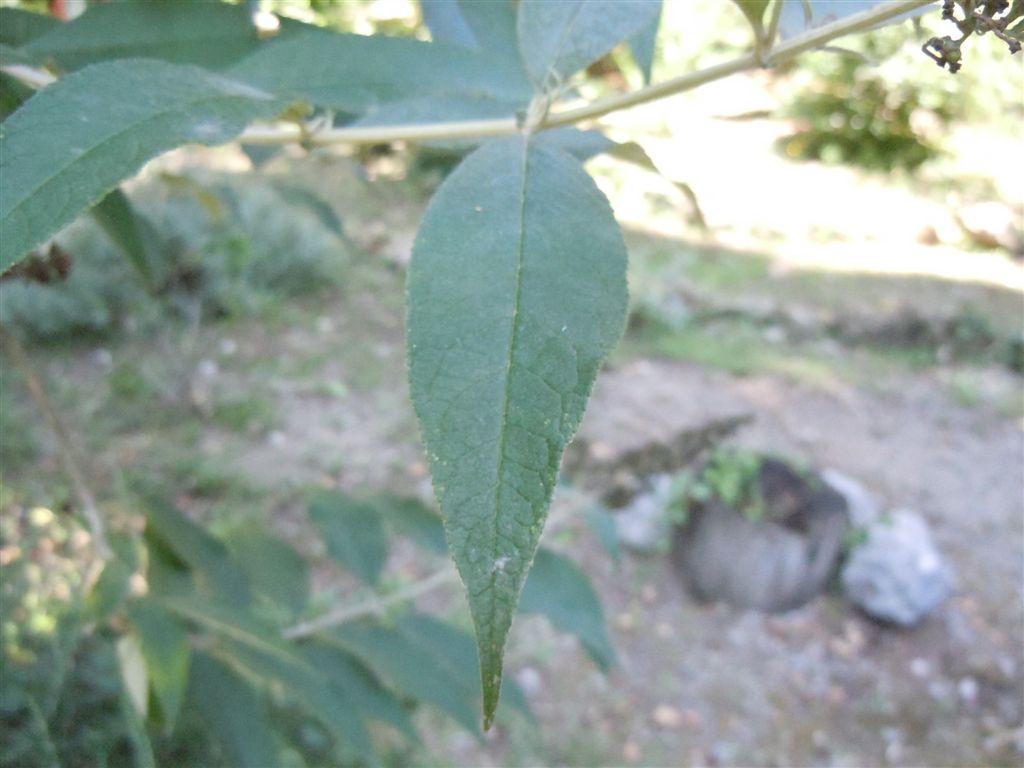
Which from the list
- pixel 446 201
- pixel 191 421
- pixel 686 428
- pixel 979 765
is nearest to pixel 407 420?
pixel 191 421

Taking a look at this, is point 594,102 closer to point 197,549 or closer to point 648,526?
point 197,549

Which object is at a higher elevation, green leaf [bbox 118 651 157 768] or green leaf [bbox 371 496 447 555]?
green leaf [bbox 118 651 157 768]

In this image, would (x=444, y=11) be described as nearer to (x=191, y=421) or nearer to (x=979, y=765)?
(x=979, y=765)

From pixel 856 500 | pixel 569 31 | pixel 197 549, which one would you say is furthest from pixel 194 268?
pixel 569 31

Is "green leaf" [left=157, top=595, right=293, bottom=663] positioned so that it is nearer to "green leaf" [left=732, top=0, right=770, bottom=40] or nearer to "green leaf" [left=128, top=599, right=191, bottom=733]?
"green leaf" [left=128, top=599, right=191, bottom=733]

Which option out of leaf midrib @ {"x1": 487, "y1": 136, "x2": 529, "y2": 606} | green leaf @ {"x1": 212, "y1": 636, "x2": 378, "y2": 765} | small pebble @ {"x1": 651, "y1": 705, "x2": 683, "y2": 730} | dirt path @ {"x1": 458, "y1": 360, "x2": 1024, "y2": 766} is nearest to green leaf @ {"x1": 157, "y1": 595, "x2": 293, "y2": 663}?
green leaf @ {"x1": 212, "y1": 636, "x2": 378, "y2": 765}
